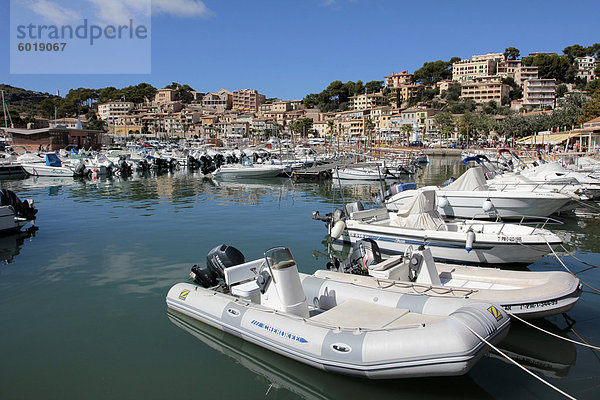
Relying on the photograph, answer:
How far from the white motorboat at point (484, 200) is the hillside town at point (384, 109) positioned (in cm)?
6903

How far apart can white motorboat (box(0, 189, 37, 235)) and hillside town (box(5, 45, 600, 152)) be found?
73715 millimetres

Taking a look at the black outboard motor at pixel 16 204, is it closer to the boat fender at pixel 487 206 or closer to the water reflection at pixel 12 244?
the water reflection at pixel 12 244

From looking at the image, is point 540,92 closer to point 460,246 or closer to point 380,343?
point 460,246

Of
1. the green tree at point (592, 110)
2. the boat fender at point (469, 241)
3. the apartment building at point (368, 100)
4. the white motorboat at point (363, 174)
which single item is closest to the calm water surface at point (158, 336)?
the boat fender at point (469, 241)

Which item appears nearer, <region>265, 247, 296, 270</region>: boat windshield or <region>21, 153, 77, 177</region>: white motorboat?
<region>265, 247, 296, 270</region>: boat windshield

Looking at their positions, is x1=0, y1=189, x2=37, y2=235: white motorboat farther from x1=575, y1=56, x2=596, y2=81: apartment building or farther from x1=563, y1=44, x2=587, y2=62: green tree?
x1=563, y1=44, x2=587, y2=62: green tree

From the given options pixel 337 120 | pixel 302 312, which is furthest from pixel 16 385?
pixel 337 120

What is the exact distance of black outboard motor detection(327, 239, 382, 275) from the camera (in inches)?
378

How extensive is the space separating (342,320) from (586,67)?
6601 inches

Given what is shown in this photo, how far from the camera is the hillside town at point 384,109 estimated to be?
103069mm

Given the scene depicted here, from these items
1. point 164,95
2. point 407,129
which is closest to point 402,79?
Answer: point 407,129

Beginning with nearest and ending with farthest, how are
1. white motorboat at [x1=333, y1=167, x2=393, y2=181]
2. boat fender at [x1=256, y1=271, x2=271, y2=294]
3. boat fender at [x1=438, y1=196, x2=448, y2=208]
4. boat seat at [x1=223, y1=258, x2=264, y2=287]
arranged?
boat fender at [x1=256, y1=271, x2=271, y2=294] < boat seat at [x1=223, y1=258, x2=264, y2=287] < boat fender at [x1=438, y1=196, x2=448, y2=208] < white motorboat at [x1=333, y1=167, x2=393, y2=181]

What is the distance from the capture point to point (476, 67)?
14800 centimetres

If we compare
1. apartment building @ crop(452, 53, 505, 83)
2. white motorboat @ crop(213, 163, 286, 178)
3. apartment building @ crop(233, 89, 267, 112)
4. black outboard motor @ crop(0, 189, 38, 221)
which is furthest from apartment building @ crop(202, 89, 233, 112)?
black outboard motor @ crop(0, 189, 38, 221)
